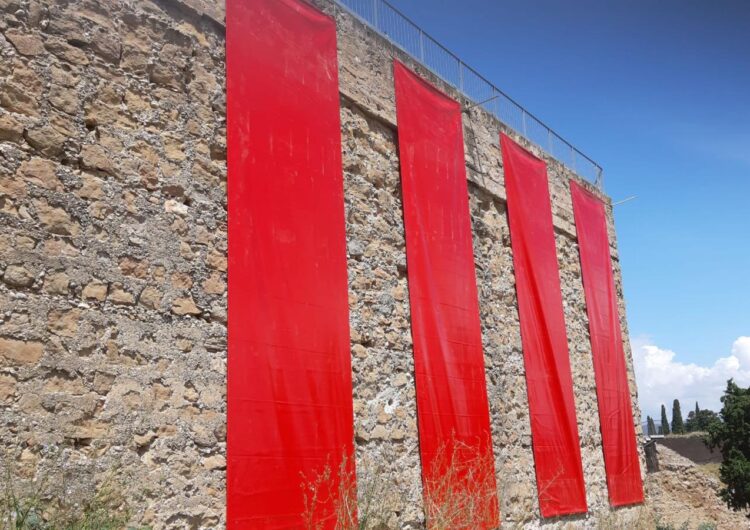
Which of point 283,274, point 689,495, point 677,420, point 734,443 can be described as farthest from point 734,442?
point 677,420

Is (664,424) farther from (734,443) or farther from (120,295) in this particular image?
(120,295)

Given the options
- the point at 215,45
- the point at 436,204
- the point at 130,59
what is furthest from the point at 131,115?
the point at 436,204

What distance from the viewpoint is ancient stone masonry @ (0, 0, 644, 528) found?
438 centimetres

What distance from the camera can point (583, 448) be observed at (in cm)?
1003

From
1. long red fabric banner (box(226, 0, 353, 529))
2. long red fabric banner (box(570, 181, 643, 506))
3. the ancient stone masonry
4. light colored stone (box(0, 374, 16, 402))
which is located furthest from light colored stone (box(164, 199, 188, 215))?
long red fabric banner (box(570, 181, 643, 506))

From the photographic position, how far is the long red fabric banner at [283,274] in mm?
5375

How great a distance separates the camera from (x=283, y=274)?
19.4 feet

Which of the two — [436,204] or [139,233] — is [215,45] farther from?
[436,204]

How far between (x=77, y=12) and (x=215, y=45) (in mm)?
1194

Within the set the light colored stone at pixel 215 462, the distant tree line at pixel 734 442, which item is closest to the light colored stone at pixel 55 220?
the light colored stone at pixel 215 462

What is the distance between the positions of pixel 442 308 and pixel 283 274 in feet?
7.84

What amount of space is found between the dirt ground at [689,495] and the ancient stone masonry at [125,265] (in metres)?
12.3

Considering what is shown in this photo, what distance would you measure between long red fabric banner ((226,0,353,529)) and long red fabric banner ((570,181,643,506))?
19.2 feet

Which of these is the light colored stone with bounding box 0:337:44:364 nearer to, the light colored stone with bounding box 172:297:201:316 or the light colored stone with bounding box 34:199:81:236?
the light colored stone with bounding box 34:199:81:236
